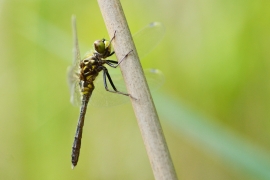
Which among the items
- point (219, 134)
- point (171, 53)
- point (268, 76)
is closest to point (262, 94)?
point (268, 76)

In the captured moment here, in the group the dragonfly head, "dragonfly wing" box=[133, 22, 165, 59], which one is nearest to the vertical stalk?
the dragonfly head

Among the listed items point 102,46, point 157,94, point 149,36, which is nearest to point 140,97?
point 102,46

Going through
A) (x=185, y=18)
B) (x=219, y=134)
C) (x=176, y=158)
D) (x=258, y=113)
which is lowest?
(x=176, y=158)

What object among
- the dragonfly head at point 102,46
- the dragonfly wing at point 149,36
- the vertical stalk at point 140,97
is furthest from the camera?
the dragonfly wing at point 149,36

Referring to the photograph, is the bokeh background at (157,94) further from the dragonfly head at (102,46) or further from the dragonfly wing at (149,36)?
the dragonfly head at (102,46)

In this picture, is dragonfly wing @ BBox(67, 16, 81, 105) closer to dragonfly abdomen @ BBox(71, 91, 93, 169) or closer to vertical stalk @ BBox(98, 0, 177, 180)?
dragonfly abdomen @ BBox(71, 91, 93, 169)

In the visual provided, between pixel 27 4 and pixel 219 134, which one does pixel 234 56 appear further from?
pixel 27 4

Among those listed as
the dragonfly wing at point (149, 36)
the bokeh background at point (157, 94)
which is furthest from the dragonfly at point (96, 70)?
the bokeh background at point (157, 94)
